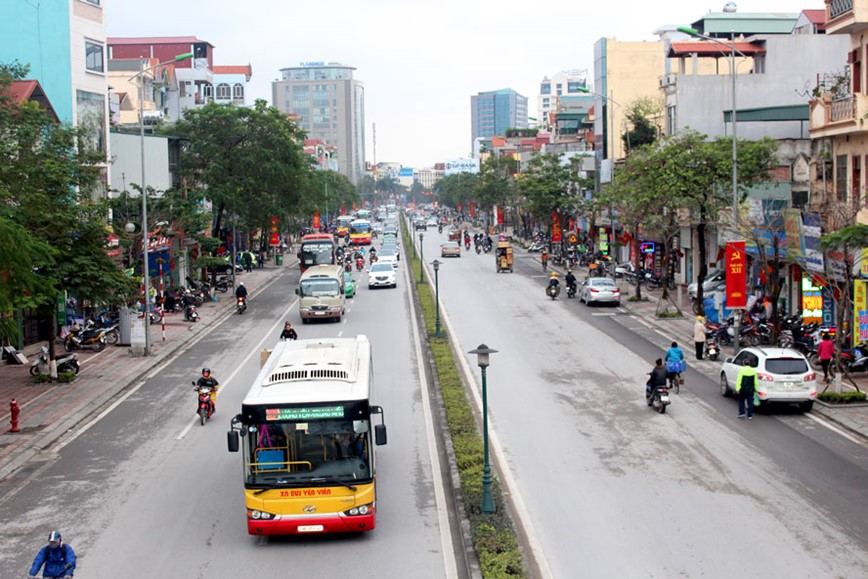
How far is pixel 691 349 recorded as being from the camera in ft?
120

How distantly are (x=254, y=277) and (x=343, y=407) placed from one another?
184ft

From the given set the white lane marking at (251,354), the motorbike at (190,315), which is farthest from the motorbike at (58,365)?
the motorbike at (190,315)

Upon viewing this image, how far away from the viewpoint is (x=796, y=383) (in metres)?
25.1

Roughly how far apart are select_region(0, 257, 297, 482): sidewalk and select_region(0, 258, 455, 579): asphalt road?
63cm

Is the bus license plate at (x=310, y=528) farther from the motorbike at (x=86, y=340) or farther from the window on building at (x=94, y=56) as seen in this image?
the window on building at (x=94, y=56)

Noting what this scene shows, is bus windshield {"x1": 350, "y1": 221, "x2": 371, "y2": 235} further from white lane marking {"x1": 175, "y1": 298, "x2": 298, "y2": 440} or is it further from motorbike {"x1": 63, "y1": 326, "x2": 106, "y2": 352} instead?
motorbike {"x1": 63, "y1": 326, "x2": 106, "y2": 352}

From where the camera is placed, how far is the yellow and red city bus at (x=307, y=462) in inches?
620

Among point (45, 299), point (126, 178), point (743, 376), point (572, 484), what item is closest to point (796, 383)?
point (743, 376)

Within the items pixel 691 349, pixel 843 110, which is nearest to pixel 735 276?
pixel 691 349

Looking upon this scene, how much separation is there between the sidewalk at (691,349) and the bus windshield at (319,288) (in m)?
13.1

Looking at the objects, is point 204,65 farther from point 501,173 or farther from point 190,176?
point 190,176

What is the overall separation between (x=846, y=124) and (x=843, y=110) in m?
0.68

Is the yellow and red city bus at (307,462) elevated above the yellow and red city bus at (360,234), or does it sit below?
below

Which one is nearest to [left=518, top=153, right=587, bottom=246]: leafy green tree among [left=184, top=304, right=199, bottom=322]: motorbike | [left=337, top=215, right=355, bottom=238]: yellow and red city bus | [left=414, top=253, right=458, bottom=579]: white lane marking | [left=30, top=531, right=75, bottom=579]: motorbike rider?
[left=337, top=215, right=355, bottom=238]: yellow and red city bus
